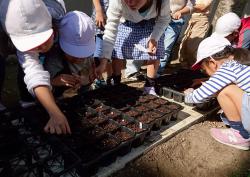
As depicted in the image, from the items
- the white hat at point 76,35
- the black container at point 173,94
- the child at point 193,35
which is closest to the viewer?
the white hat at point 76,35

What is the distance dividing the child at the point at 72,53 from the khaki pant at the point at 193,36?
2.09 meters

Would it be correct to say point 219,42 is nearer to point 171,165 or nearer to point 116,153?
point 171,165

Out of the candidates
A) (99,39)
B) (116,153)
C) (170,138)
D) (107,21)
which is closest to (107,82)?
(99,39)

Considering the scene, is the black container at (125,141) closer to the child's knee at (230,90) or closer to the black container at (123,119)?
the black container at (123,119)

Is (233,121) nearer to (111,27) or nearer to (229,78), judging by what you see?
(229,78)

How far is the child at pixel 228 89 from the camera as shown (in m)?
2.34

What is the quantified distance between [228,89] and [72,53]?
1.17 metres

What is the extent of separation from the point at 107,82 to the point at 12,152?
1.46 meters

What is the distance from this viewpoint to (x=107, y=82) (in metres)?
A: 3.21

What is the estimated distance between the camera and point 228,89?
7.80ft

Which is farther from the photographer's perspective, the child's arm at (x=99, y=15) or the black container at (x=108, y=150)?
the child's arm at (x=99, y=15)

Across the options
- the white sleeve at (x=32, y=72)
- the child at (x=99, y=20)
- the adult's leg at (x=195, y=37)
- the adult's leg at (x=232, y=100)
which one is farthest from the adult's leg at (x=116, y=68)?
the adult's leg at (x=195, y=37)

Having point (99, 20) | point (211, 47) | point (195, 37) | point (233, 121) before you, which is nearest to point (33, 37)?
point (99, 20)

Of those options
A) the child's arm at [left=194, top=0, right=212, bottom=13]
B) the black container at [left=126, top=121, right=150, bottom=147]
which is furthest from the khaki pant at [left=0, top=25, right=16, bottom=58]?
the child's arm at [left=194, top=0, right=212, bottom=13]
